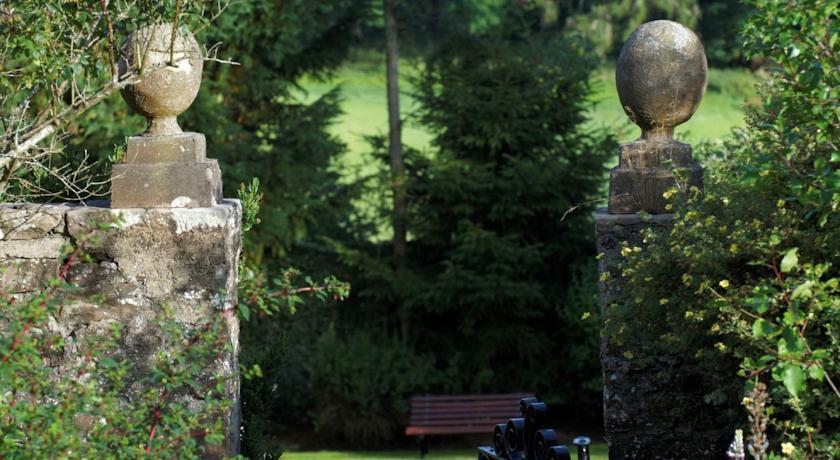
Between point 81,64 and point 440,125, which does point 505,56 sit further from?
point 81,64

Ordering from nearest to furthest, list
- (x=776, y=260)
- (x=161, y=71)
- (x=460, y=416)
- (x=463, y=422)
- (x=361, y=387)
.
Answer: (x=776, y=260) < (x=161, y=71) < (x=463, y=422) < (x=460, y=416) < (x=361, y=387)

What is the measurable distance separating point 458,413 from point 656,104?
6.95 m

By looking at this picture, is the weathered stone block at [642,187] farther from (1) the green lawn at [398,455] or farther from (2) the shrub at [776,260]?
(1) the green lawn at [398,455]

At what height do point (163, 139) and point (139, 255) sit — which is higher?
point (163, 139)

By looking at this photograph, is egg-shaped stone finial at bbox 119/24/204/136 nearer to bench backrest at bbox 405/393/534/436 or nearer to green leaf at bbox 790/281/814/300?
green leaf at bbox 790/281/814/300

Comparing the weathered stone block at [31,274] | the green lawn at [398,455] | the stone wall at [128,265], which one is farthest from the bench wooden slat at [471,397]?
the weathered stone block at [31,274]

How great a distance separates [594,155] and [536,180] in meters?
0.85

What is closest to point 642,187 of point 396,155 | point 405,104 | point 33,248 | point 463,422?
point 33,248

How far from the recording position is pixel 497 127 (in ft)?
40.6

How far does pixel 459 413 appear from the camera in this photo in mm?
11539

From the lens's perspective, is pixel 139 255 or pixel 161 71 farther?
pixel 161 71

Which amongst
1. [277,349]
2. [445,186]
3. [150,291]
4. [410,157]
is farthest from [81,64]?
[410,157]

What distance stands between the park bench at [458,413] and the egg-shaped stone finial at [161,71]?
22.6 feet

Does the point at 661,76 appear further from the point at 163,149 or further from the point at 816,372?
the point at 163,149
